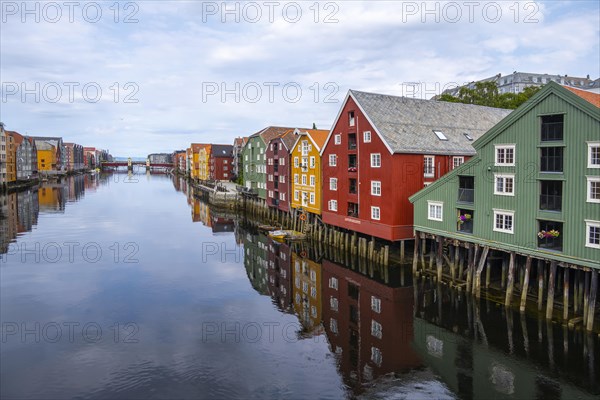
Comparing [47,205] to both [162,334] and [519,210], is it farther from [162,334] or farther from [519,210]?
[519,210]

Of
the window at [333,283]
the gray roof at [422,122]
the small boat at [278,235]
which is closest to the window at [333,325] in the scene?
the window at [333,283]

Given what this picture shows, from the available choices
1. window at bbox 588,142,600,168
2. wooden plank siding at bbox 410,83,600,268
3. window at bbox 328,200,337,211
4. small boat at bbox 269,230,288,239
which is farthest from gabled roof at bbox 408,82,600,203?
small boat at bbox 269,230,288,239

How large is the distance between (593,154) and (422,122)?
19.8 m

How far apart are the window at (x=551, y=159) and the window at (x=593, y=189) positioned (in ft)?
5.65

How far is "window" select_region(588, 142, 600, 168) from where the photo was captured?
21188 millimetres

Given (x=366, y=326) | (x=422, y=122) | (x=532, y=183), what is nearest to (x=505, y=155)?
(x=532, y=183)

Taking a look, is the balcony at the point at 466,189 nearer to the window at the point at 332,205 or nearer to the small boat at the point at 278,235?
the window at the point at 332,205

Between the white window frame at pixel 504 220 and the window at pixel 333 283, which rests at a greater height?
the white window frame at pixel 504 220

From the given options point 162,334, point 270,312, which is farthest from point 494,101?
point 162,334

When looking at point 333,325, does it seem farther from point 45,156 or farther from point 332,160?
point 45,156

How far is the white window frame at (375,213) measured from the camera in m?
37.2

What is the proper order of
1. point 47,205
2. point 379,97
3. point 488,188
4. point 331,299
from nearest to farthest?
point 488,188
point 331,299
point 379,97
point 47,205

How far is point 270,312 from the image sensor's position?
2752 cm

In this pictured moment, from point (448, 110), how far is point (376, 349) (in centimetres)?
2990
